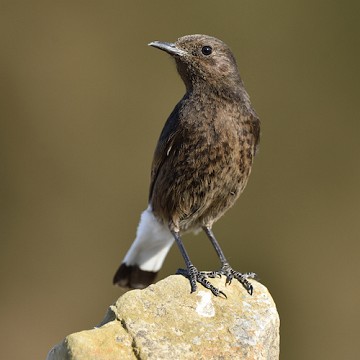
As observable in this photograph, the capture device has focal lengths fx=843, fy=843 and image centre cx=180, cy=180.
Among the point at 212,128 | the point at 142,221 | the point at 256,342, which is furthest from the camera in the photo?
the point at 142,221

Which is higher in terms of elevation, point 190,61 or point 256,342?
point 190,61

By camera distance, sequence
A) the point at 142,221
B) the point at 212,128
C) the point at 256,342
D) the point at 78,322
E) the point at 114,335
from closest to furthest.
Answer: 1. the point at 114,335
2. the point at 256,342
3. the point at 212,128
4. the point at 142,221
5. the point at 78,322

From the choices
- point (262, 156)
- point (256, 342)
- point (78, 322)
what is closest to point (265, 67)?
point (262, 156)

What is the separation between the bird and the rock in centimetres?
100

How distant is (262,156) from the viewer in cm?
945

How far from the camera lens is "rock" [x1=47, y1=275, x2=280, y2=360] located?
420 centimetres

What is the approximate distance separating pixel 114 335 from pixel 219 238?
4.99 metres

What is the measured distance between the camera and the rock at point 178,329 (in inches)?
165

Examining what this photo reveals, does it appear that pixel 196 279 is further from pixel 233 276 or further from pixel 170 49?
pixel 170 49

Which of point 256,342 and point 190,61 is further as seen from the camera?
point 190,61

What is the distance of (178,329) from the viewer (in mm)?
4441

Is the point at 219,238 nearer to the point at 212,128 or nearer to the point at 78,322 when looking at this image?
the point at 78,322

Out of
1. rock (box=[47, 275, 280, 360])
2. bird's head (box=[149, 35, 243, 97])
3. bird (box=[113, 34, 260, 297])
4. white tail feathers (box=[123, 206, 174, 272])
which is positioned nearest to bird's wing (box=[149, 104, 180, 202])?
bird (box=[113, 34, 260, 297])

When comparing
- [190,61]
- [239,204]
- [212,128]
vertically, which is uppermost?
[190,61]
